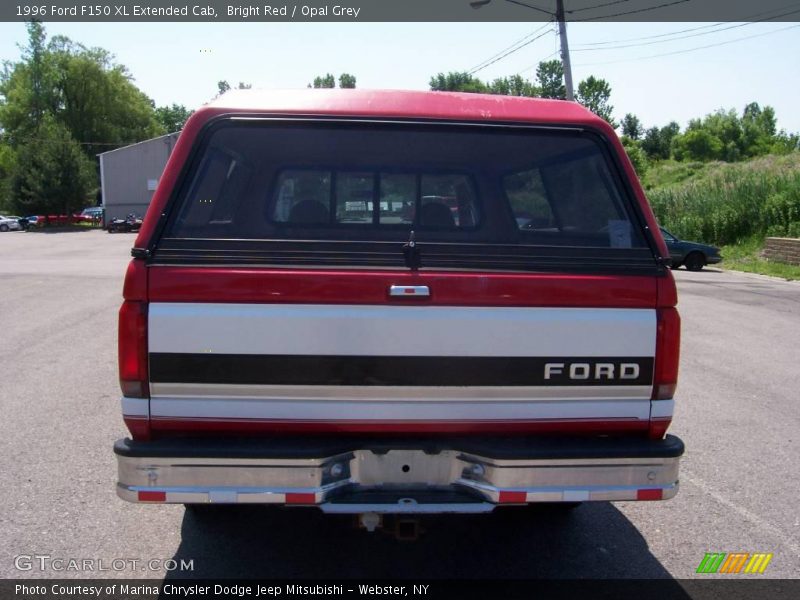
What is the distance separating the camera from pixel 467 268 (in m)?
3.01

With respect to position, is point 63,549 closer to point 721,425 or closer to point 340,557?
point 340,557

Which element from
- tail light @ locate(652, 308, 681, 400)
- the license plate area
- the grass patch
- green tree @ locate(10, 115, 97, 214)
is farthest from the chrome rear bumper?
green tree @ locate(10, 115, 97, 214)

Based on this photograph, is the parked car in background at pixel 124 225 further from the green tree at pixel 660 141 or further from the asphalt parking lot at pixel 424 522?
the green tree at pixel 660 141

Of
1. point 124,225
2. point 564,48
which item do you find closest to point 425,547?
point 564,48

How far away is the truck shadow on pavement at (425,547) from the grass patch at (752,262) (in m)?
17.9

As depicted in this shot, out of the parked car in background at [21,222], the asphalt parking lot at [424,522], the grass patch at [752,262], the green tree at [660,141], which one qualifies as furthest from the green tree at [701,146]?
the asphalt parking lot at [424,522]

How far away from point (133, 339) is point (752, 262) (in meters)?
23.1

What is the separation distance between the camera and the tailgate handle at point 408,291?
291 centimetres

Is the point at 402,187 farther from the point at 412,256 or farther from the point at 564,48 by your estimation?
the point at 564,48

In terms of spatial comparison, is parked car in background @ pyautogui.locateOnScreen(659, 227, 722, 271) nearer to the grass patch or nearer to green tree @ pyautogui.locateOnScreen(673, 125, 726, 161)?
the grass patch

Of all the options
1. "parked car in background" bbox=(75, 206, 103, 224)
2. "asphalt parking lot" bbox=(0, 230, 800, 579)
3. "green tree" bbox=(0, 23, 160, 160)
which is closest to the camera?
"asphalt parking lot" bbox=(0, 230, 800, 579)

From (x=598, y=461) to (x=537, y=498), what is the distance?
0.95ft
